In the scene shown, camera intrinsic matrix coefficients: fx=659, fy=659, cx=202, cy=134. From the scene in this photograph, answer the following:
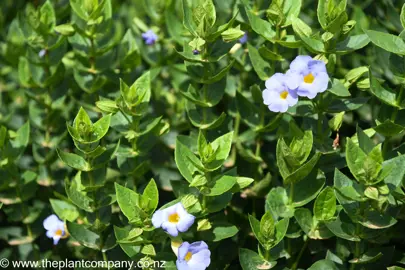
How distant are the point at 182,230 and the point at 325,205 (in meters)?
0.47

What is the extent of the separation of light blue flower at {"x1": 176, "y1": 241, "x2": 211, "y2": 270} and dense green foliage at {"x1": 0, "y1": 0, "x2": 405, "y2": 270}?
0.10 m

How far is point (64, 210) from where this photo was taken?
240cm

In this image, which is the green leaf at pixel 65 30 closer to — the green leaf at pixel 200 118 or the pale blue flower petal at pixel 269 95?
the green leaf at pixel 200 118

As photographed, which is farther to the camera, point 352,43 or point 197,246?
point 352,43

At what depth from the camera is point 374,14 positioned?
9.69ft

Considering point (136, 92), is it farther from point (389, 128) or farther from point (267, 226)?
point (389, 128)

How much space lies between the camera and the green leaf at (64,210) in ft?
7.82

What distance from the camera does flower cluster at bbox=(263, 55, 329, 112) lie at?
2.03 metres

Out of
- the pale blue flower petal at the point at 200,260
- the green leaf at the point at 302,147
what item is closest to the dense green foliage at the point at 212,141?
the green leaf at the point at 302,147

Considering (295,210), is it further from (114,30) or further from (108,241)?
(114,30)

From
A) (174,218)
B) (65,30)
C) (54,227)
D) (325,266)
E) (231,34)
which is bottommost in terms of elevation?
(54,227)

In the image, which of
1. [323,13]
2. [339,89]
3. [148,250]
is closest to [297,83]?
[339,89]

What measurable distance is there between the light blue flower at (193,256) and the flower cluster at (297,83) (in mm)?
502

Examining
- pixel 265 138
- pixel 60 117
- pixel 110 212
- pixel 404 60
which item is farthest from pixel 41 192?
pixel 404 60
